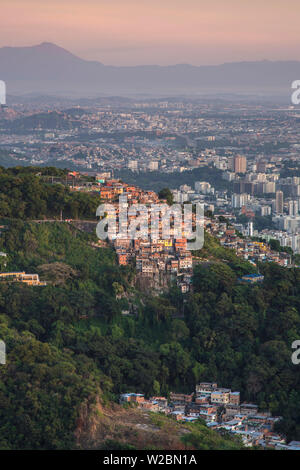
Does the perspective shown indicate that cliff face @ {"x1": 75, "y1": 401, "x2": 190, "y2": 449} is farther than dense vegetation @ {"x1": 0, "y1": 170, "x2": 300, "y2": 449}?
No

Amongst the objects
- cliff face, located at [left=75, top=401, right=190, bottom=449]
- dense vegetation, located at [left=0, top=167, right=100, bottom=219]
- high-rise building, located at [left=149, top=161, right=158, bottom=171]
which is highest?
dense vegetation, located at [left=0, top=167, right=100, bottom=219]

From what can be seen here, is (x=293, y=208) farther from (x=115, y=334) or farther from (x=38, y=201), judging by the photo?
(x=115, y=334)

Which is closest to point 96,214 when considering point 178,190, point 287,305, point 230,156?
point 287,305

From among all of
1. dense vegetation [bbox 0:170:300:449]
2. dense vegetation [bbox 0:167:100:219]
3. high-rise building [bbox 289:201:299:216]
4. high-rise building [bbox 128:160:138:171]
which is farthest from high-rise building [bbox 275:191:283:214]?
dense vegetation [bbox 0:170:300:449]

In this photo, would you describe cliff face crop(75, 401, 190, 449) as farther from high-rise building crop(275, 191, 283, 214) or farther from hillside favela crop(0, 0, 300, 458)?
high-rise building crop(275, 191, 283, 214)

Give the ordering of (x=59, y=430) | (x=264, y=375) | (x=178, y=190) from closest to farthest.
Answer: (x=59, y=430) → (x=264, y=375) → (x=178, y=190)

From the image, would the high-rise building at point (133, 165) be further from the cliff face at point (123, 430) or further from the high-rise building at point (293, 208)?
the cliff face at point (123, 430)

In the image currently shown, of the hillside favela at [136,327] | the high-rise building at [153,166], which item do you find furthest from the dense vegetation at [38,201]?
the high-rise building at [153,166]

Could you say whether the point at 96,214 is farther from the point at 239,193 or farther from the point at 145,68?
the point at 145,68
